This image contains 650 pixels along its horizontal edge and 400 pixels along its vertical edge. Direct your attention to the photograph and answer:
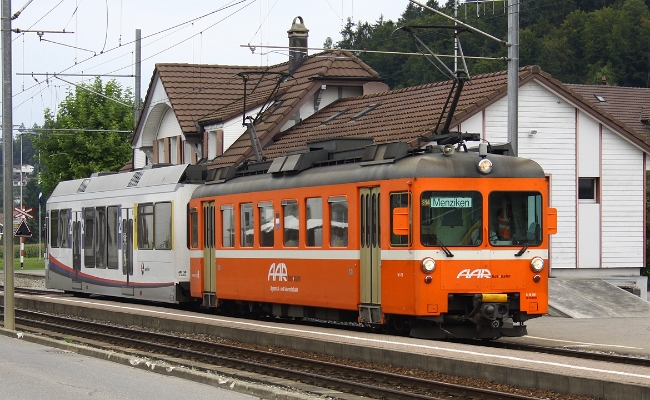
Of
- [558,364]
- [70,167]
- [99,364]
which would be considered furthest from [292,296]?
[70,167]

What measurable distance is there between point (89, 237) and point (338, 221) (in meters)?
12.7

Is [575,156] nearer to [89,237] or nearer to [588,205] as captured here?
[588,205]

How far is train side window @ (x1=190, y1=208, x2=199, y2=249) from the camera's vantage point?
23.9 meters

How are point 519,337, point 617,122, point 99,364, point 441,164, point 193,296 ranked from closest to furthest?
point 99,364 → point 441,164 → point 519,337 → point 193,296 → point 617,122

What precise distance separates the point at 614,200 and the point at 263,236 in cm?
1141

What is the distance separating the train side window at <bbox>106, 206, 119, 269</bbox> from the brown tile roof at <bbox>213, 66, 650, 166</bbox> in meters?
5.06

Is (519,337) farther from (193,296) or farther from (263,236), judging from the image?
(193,296)

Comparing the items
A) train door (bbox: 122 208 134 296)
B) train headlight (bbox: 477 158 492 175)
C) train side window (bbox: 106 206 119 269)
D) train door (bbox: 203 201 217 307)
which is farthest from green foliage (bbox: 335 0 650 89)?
train headlight (bbox: 477 158 492 175)

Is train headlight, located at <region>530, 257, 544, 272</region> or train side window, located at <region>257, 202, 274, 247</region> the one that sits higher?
train side window, located at <region>257, 202, 274, 247</region>

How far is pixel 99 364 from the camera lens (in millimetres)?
14641

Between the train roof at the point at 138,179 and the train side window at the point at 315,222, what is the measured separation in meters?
6.21

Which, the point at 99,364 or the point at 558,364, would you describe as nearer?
the point at 558,364

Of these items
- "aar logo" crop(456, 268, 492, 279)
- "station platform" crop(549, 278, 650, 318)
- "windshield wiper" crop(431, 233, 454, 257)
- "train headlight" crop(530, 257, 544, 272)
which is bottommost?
"station platform" crop(549, 278, 650, 318)

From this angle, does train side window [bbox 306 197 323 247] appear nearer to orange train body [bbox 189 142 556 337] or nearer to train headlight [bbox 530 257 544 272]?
orange train body [bbox 189 142 556 337]
